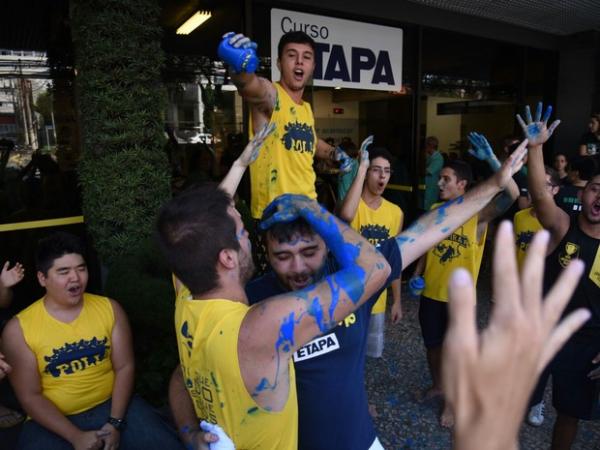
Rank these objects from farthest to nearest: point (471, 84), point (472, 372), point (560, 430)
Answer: point (471, 84), point (560, 430), point (472, 372)

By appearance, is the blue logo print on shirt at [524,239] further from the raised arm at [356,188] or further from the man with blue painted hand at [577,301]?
the raised arm at [356,188]

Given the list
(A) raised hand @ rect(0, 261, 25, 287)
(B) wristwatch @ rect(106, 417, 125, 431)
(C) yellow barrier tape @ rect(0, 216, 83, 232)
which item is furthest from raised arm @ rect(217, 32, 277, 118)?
(C) yellow barrier tape @ rect(0, 216, 83, 232)

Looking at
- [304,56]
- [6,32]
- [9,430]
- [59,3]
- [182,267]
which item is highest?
[59,3]

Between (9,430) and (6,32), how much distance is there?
3.26 meters

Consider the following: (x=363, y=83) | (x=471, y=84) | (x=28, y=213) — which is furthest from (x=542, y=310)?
(x=471, y=84)

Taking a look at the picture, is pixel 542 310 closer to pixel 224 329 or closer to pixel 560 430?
pixel 224 329

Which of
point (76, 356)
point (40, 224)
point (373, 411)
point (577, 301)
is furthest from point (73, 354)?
point (577, 301)

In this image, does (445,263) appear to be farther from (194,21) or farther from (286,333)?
(194,21)

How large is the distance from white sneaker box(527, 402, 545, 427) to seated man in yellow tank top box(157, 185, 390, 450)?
2.51 metres

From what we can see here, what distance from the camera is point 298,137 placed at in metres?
2.78

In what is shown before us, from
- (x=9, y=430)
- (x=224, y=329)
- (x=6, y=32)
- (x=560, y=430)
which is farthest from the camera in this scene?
(x=6, y=32)

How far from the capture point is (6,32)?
3.93 m

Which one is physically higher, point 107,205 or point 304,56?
point 304,56

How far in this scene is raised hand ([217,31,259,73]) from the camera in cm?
199
